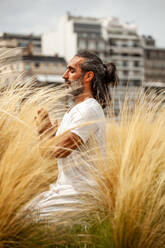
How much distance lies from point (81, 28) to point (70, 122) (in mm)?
72769

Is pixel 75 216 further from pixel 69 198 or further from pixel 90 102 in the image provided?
pixel 90 102

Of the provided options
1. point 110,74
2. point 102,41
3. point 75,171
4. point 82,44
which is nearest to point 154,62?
point 102,41

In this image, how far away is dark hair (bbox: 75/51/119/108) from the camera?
9.34 ft

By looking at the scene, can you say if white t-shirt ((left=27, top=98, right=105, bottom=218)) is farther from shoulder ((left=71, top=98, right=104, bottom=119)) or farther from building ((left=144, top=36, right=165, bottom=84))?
building ((left=144, top=36, right=165, bottom=84))

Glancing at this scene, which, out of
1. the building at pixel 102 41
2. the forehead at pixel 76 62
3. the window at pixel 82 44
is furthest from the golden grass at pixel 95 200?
the window at pixel 82 44

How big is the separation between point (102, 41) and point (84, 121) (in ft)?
250

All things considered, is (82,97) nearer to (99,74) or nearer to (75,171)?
(99,74)

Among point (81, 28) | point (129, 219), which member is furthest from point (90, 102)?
point (81, 28)

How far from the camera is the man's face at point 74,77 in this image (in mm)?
2801

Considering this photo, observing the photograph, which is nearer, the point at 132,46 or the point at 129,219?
the point at 129,219

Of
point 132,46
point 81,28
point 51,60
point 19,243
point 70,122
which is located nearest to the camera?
point 19,243

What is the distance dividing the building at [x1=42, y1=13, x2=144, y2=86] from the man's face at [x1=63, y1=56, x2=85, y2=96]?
224 ft

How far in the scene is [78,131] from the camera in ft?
Answer: 7.91

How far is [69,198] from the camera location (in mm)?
2385
